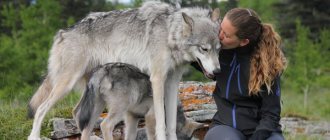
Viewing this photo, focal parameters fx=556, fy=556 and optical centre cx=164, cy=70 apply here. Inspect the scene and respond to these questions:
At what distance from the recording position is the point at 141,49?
642 cm

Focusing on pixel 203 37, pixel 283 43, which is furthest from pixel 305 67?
pixel 203 37

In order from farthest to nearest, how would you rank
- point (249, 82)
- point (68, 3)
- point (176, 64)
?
point (68, 3)
point (176, 64)
point (249, 82)

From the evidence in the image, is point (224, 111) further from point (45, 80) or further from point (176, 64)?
point (45, 80)

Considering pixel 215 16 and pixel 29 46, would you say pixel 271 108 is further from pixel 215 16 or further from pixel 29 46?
pixel 29 46

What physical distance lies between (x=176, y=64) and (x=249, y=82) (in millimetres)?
1172

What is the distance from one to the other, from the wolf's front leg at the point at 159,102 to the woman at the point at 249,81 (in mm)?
725

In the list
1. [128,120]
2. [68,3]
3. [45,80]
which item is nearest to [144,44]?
[128,120]

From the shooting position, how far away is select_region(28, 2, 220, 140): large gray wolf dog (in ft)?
19.3

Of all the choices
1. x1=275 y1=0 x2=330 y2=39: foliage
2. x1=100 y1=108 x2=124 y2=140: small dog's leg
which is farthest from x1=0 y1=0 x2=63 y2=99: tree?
x1=275 y1=0 x2=330 y2=39: foliage

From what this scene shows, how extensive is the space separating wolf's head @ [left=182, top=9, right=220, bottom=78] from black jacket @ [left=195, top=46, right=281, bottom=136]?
19 cm

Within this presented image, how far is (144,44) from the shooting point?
252 inches

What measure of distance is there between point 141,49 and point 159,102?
0.79 m

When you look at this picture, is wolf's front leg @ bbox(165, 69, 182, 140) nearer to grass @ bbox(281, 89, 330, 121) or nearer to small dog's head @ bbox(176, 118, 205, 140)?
small dog's head @ bbox(176, 118, 205, 140)

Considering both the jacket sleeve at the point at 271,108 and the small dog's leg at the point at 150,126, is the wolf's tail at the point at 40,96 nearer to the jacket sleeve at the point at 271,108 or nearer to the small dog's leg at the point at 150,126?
the small dog's leg at the point at 150,126
